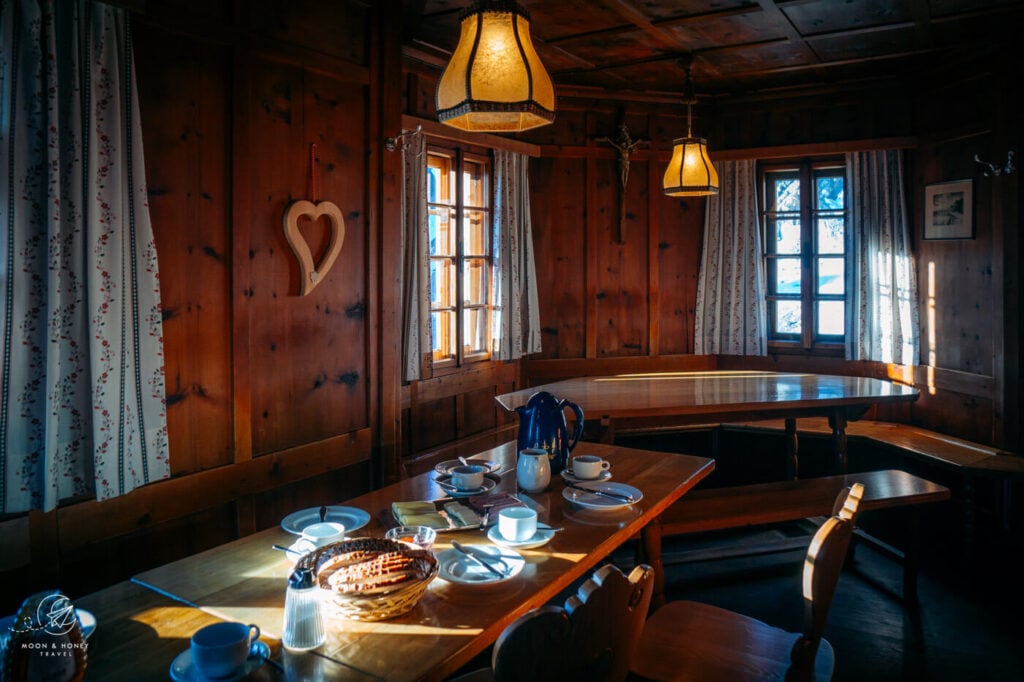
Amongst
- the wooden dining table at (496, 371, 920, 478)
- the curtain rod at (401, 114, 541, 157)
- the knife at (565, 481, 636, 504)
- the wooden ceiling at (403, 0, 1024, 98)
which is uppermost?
the wooden ceiling at (403, 0, 1024, 98)

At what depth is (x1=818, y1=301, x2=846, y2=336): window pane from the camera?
5.72m

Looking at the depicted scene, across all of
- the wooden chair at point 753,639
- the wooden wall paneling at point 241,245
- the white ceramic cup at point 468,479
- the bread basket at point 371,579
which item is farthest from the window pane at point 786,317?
the bread basket at point 371,579

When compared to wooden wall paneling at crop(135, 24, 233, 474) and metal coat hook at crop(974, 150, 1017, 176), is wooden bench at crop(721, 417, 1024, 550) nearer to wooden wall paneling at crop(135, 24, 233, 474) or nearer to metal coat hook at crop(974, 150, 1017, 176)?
metal coat hook at crop(974, 150, 1017, 176)

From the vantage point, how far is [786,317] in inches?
233

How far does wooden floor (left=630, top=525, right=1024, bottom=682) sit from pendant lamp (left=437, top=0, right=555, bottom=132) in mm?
2488

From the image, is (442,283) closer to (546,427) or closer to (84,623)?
(546,427)

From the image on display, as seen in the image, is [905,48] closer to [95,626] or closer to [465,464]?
[465,464]

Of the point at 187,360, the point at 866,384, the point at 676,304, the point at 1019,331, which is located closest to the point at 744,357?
the point at 676,304

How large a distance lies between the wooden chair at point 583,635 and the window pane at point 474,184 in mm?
3938

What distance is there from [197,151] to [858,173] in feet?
15.0

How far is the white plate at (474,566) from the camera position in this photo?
1.76 m

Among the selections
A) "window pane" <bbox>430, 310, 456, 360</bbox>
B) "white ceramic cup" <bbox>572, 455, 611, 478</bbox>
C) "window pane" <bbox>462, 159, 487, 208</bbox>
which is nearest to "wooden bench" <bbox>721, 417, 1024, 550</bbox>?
"window pane" <bbox>430, 310, 456, 360</bbox>

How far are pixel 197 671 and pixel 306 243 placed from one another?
2.29 m

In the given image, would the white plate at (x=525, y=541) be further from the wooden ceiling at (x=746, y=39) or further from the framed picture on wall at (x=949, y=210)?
the framed picture on wall at (x=949, y=210)
